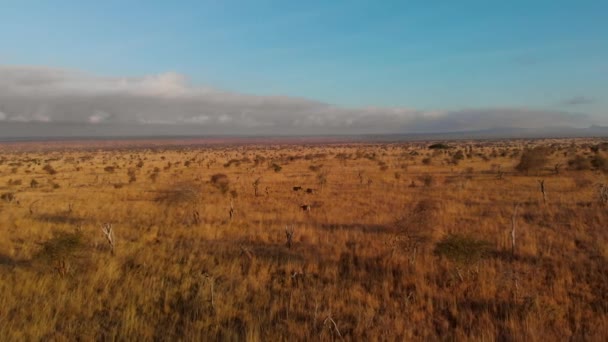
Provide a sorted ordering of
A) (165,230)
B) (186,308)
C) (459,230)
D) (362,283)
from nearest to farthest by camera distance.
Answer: (186,308)
(362,283)
(459,230)
(165,230)

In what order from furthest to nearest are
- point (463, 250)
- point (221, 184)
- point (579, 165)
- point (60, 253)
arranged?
point (579, 165)
point (221, 184)
point (60, 253)
point (463, 250)

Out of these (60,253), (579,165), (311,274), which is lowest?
(311,274)

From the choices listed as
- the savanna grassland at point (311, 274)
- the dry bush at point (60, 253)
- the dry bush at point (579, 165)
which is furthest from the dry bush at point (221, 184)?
the dry bush at point (579, 165)

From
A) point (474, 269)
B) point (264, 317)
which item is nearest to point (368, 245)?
point (474, 269)

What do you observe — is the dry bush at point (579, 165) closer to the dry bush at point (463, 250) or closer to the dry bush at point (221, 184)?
the dry bush at point (463, 250)

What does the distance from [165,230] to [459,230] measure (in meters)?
8.94

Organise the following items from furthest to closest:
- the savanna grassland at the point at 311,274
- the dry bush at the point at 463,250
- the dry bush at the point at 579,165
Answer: the dry bush at the point at 579,165
the dry bush at the point at 463,250
the savanna grassland at the point at 311,274

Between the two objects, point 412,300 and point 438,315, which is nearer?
point 438,315

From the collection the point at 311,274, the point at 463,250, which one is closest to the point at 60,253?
the point at 311,274

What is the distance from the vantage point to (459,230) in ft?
34.9

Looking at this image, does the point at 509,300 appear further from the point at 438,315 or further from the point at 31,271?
the point at 31,271

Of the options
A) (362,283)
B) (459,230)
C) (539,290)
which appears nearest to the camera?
(539,290)

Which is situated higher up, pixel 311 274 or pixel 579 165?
pixel 579 165

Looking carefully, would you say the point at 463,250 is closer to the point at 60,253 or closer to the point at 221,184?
the point at 60,253
